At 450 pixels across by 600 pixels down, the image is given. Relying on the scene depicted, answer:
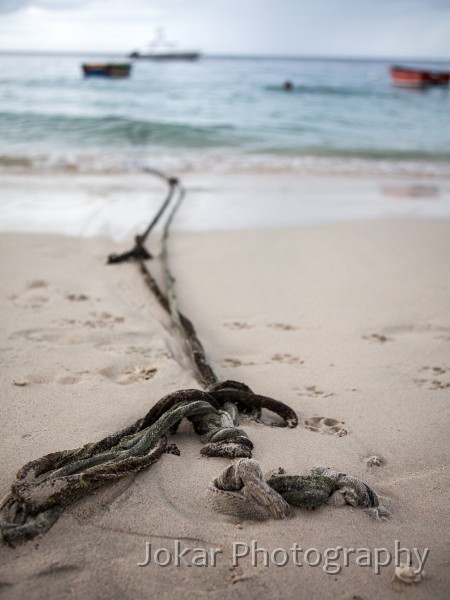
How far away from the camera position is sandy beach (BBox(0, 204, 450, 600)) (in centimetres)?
129

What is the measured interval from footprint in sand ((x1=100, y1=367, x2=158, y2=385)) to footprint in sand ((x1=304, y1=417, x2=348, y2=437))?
743mm

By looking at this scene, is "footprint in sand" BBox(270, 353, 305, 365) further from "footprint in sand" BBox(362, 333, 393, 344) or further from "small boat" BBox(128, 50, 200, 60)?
"small boat" BBox(128, 50, 200, 60)

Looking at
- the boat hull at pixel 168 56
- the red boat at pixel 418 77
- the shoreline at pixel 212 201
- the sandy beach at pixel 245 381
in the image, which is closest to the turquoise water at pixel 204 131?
the shoreline at pixel 212 201

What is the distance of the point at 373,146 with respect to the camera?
10797mm

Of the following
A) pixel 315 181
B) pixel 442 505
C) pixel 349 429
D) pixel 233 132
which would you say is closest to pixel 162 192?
pixel 315 181

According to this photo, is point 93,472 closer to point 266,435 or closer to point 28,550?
point 28,550

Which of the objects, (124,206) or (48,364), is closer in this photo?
(48,364)

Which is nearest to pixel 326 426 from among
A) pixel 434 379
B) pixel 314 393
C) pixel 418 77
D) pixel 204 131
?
pixel 314 393

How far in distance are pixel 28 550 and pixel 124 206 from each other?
14.9ft

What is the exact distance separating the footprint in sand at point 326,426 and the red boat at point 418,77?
32.9m

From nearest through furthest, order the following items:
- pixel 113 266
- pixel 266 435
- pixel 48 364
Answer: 1. pixel 266 435
2. pixel 48 364
3. pixel 113 266

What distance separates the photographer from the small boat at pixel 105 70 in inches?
1115

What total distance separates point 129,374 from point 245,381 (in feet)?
1.79

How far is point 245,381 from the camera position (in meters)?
2.38
